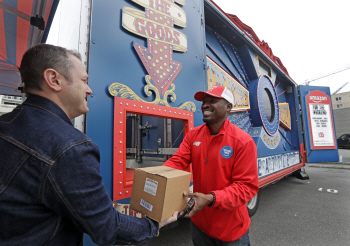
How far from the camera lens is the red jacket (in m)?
1.31

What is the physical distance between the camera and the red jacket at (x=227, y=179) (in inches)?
51.6

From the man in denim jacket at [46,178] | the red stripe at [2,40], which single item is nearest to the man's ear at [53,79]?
the man in denim jacket at [46,178]

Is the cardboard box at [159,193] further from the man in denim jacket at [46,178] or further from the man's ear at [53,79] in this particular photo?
the man's ear at [53,79]

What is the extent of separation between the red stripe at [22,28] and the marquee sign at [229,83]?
2801 mm

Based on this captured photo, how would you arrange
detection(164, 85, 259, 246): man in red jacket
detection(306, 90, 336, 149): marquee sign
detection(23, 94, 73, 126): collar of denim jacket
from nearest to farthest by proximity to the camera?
detection(23, 94, 73, 126): collar of denim jacket < detection(164, 85, 259, 246): man in red jacket < detection(306, 90, 336, 149): marquee sign

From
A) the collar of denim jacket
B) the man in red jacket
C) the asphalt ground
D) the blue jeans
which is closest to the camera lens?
the collar of denim jacket

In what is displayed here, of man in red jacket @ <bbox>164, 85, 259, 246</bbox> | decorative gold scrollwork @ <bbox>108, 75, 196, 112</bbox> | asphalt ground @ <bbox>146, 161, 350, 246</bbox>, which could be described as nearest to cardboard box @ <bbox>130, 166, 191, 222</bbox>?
man in red jacket @ <bbox>164, 85, 259, 246</bbox>

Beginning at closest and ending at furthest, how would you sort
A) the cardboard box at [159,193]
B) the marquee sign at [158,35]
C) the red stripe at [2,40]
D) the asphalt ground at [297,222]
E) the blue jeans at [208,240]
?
the cardboard box at [159,193] < the blue jeans at [208,240] < the marquee sign at [158,35] < the red stripe at [2,40] < the asphalt ground at [297,222]

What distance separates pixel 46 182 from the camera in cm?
64

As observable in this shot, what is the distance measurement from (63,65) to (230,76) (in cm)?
→ 377

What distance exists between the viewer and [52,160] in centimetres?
65

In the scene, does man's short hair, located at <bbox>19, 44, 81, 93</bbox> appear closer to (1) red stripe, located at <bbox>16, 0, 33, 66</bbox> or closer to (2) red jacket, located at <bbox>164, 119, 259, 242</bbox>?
(2) red jacket, located at <bbox>164, 119, 259, 242</bbox>

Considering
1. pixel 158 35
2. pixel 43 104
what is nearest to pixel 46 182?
pixel 43 104

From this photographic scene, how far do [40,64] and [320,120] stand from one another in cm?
894
